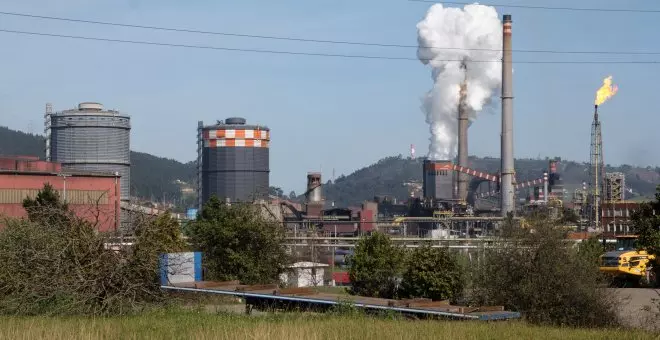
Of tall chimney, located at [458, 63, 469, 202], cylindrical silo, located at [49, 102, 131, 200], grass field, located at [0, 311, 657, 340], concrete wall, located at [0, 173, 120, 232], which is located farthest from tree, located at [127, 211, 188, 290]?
cylindrical silo, located at [49, 102, 131, 200]

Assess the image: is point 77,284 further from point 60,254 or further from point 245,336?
point 245,336

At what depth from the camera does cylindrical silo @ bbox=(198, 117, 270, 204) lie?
167m

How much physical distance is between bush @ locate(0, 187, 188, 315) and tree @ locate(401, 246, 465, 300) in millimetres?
10174

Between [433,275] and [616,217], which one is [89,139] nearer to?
[616,217]

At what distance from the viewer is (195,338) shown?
47.0 feet

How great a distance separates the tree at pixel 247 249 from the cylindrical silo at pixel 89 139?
119735mm

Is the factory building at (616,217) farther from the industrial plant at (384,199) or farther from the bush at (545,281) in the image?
the bush at (545,281)

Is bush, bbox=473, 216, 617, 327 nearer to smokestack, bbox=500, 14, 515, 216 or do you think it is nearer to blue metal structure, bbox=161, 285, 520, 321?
blue metal structure, bbox=161, 285, 520, 321

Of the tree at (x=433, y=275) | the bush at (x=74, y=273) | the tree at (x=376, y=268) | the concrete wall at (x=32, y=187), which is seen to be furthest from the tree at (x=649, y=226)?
the concrete wall at (x=32, y=187)

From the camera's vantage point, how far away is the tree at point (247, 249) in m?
32.1

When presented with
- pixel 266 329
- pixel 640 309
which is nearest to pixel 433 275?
pixel 640 309

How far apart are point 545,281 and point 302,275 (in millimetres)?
19107

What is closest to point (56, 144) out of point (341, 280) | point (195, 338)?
point (341, 280)

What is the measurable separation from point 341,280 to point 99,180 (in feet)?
98.2
